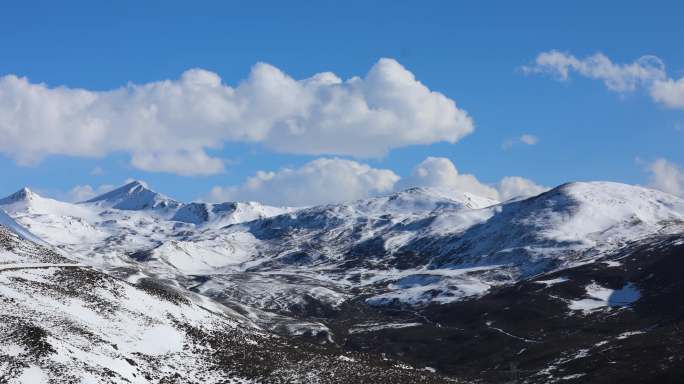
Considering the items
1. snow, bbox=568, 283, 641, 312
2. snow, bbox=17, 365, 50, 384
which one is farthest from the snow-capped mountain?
snow, bbox=568, 283, 641, 312

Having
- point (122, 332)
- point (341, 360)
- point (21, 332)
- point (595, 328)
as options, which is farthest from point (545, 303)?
point (21, 332)

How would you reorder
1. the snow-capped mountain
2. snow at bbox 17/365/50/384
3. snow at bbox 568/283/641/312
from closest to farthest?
snow at bbox 17/365/50/384
the snow-capped mountain
snow at bbox 568/283/641/312

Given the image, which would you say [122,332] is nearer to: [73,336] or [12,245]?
[73,336]

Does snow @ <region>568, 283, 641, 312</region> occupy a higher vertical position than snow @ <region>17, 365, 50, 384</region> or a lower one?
lower

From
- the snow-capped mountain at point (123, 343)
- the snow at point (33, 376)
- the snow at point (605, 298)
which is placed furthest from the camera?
the snow at point (605, 298)

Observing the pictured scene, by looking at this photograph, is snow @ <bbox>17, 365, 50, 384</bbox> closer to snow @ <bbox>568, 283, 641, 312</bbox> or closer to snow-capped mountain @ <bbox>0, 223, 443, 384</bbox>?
snow-capped mountain @ <bbox>0, 223, 443, 384</bbox>

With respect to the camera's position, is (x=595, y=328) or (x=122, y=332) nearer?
(x=122, y=332)

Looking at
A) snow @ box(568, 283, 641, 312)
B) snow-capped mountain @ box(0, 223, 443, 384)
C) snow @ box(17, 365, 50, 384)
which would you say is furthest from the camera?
snow @ box(568, 283, 641, 312)

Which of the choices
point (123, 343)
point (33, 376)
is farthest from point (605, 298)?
point (33, 376)

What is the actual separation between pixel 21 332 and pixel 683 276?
16078 centimetres

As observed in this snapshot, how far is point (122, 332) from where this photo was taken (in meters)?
63.7

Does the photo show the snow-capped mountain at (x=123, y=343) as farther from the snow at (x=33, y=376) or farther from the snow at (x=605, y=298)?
the snow at (x=605, y=298)

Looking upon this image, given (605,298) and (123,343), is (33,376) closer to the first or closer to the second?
(123,343)

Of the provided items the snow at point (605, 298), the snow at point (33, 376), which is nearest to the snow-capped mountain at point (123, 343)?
the snow at point (33, 376)
